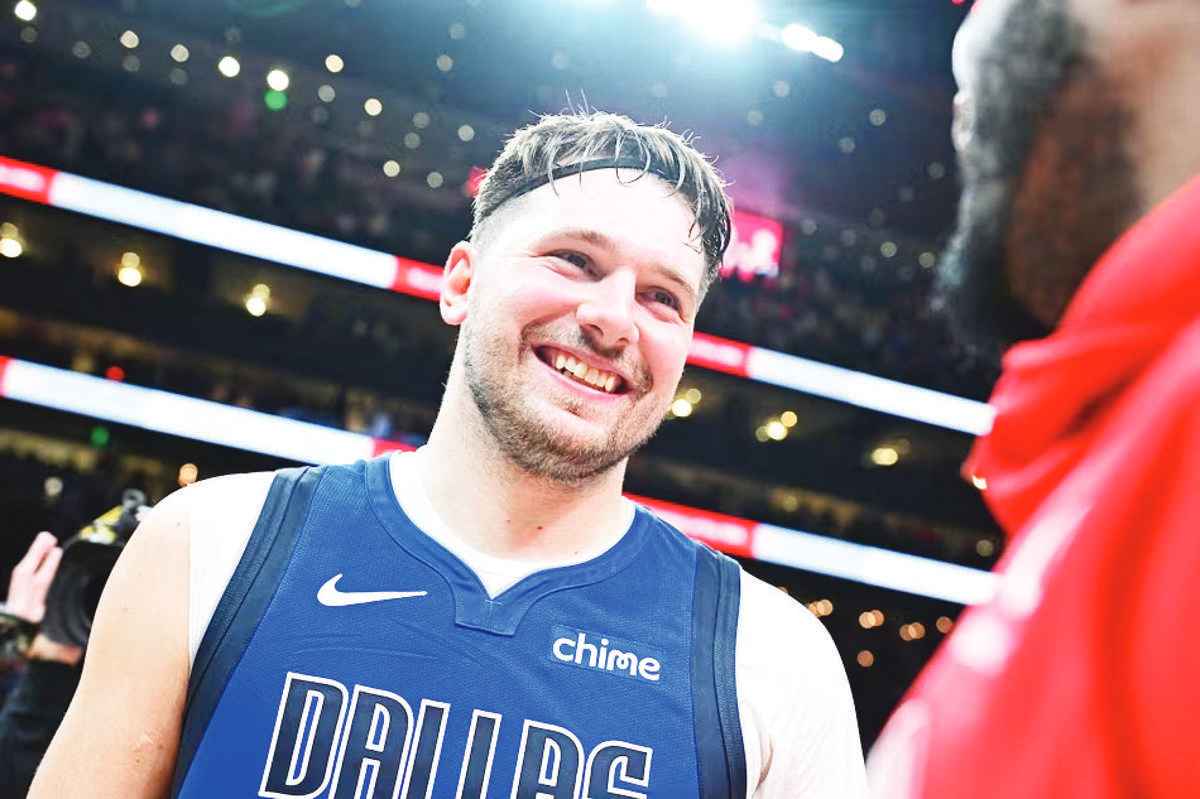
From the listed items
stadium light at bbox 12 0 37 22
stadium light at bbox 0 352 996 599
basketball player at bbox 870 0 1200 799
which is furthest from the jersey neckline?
stadium light at bbox 12 0 37 22

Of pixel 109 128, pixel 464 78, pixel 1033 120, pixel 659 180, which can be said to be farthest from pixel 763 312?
pixel 1033 120

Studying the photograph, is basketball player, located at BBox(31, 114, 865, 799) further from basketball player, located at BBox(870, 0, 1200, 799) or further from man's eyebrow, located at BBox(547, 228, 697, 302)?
basketball player, located at BBox(870, 0, 1200, 799)

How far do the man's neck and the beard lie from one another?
0.02 m

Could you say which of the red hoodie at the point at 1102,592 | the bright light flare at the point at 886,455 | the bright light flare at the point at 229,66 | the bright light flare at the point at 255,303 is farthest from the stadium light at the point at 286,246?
the red hoodie at the point at 1102,592

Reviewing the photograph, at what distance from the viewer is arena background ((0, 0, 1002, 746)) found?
9.62 meters

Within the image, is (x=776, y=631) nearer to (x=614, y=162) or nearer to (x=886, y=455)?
(x=614, y=162)

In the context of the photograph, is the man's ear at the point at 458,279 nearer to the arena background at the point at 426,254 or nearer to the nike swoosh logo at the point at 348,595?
the nike swoosh logo at the point at 348,595

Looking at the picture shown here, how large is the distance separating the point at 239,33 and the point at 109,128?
9.94 ft

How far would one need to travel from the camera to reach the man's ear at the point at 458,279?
1578 mm

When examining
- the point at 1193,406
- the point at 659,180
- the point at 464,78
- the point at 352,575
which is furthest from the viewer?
the point at 464,78

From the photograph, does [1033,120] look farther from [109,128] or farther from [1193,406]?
[109,128]

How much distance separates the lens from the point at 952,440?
1419cm

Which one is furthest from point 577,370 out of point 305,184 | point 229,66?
point 229,66

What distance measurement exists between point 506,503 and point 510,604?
15 cm
